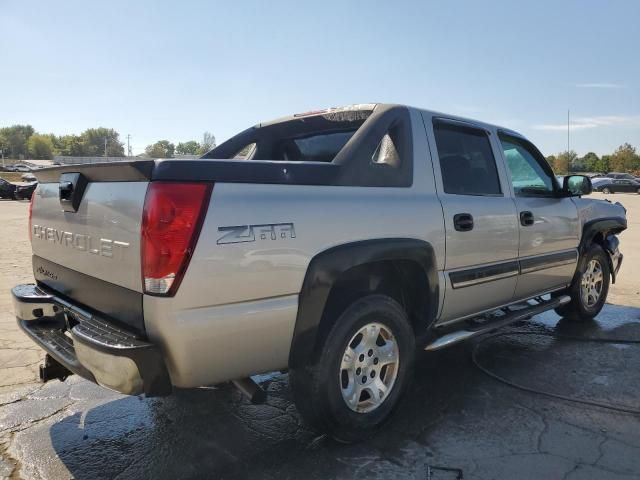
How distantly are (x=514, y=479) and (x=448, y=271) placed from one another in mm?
1339

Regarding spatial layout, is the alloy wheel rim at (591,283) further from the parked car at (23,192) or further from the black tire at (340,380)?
the parked car at (23,192)

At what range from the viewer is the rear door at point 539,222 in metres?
4.38

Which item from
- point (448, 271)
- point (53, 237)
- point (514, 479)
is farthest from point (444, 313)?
point (53, 237)

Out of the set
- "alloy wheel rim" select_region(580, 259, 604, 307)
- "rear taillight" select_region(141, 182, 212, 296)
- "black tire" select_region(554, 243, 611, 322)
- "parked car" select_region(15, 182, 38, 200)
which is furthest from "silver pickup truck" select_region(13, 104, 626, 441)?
"parked car" select_region(15, 182, 38, 200)

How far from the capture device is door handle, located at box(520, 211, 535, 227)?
4.27 metres

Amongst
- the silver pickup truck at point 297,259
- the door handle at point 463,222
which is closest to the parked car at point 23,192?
the silver pickup truck at point 297,259

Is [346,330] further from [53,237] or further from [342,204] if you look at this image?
[53,237]

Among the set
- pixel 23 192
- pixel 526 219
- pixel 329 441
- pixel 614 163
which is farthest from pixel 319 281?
pixel 614 163

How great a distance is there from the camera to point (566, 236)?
194 inches

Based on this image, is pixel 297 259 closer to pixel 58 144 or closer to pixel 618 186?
pixel 618 186

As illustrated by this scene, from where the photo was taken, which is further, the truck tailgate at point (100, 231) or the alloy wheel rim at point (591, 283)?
the alloy wheel rim at point (591, 283)

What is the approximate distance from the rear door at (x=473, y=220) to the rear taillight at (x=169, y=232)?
72.5 inches

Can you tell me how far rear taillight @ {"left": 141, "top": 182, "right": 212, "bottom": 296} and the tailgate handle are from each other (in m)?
0.72

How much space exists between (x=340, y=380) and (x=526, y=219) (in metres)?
2.31
